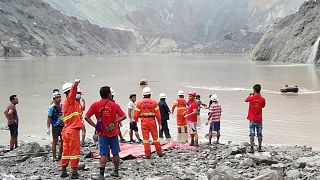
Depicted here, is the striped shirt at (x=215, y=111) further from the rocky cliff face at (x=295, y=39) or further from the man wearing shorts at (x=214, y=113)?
the rocky cliff face at (x=295, y=39)

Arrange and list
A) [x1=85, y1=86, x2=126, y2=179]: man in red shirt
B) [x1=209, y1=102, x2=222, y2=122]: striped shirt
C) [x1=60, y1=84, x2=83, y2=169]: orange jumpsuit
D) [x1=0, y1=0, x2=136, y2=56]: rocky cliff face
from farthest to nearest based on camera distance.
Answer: [x1=0, y1=0, x2=136, y2=56]: rocky cliff face < [x1=209, y1=102, x2=222, y2=122]: striped shirt < [x1=85, y1=86, x2=126, y2=179]: man in red shirt < [x1=60, y1=84, x2=83, y2=169]: orange jumpsuit

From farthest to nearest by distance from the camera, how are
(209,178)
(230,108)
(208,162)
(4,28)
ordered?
(4,28) → (230,108) → (208,162) → (209,178)

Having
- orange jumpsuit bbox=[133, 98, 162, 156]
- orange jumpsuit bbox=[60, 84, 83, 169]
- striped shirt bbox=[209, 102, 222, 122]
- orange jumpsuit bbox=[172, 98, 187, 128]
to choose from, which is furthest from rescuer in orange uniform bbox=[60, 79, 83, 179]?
orange jumpsuit bbox=[172, 98, 187, 128]

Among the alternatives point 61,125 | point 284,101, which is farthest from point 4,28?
point 61,125

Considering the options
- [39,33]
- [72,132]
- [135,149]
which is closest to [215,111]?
[135,149]

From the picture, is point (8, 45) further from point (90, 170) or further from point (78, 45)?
point (90, 170)

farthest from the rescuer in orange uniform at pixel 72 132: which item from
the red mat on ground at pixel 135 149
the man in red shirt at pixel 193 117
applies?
the man in red shirt at pixel 193 117

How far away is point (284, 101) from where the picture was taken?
2758 centimetres

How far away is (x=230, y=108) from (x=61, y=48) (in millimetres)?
120833

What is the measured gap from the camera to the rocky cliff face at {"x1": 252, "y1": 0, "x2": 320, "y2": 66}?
80400 millimetres

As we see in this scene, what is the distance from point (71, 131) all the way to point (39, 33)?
13413 cm

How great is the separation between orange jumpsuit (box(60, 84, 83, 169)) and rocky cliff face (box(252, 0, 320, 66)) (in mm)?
68222

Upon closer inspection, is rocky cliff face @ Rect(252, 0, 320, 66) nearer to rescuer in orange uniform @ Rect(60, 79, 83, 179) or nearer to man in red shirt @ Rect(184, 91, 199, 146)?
man in red shirt @ Rect(184, 91, 199, 146)

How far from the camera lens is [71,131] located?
9148 millimetres
